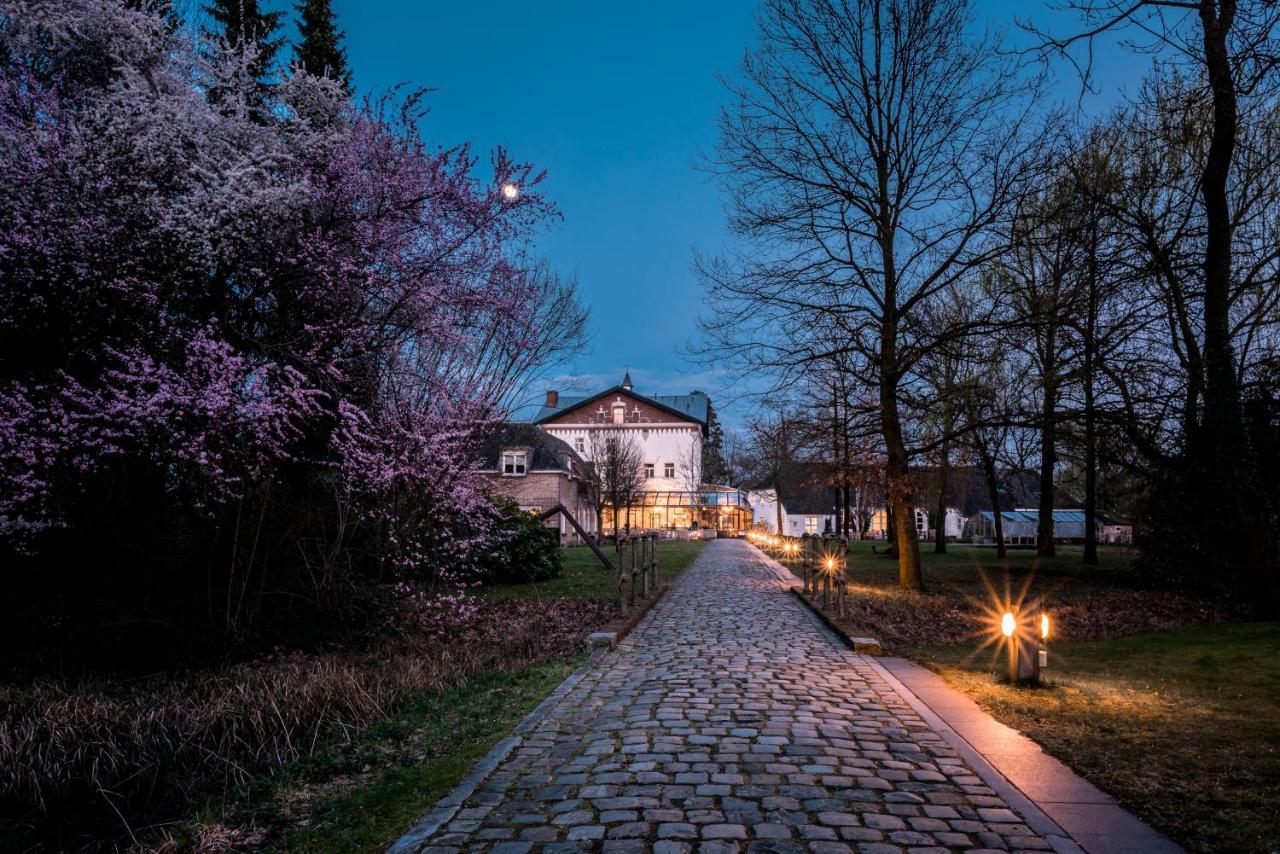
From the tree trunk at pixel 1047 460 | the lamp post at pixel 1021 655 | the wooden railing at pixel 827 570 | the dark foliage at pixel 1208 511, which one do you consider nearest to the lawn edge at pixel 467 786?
the lamp post at pixel 1021 655

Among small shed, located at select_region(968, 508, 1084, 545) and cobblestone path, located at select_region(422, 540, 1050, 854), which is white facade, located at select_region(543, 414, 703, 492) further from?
cobblestone path, located at select_region(422, 540, 1050, 854)

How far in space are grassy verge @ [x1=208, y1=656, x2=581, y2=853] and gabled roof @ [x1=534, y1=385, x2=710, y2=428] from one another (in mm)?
54987

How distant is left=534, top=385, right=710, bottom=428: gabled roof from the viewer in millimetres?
67875

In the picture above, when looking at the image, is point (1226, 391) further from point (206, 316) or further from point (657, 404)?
point (657, 404)

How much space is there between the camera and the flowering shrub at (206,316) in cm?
894

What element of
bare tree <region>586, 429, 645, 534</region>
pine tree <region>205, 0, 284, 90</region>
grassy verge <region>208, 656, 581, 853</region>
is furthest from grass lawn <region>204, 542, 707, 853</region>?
bare tree <region>586, 429, 645, 534</region>

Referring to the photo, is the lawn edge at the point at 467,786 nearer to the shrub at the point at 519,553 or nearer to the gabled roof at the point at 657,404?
the shrub at the point at 519,553

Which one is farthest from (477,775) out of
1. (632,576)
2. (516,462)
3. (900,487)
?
(516,462)

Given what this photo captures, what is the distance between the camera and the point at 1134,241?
13.7m

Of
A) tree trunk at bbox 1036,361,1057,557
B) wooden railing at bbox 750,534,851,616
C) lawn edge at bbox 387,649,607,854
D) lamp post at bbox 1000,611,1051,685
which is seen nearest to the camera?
lawn edge at bbox 387,649,607,854

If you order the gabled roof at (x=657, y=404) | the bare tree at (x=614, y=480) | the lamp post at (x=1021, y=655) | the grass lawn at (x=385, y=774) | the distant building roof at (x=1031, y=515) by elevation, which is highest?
the gabled roof at (x=657, y=404)

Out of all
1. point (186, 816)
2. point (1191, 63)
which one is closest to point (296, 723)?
point (186, 816)

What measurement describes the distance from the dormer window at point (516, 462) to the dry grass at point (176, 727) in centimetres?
3091

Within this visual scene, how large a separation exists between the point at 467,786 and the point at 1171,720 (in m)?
5.48
